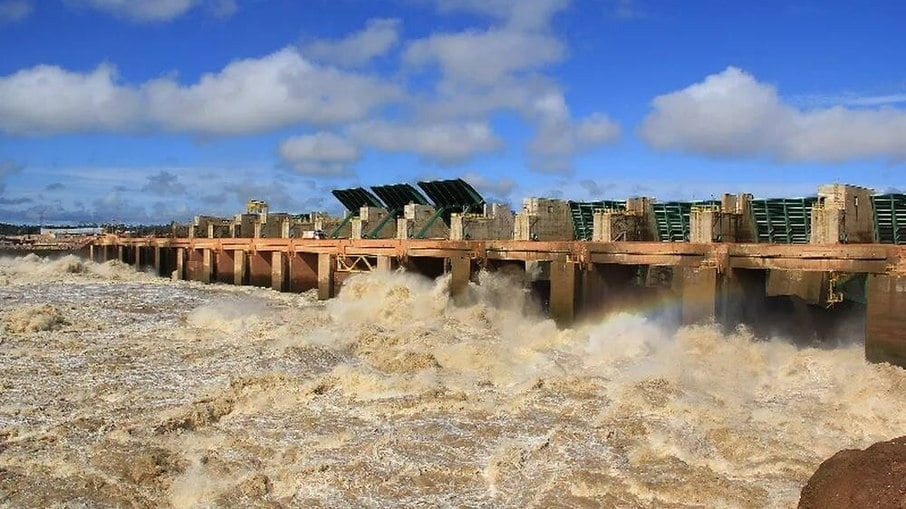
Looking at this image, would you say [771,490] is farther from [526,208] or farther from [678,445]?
[526,208]

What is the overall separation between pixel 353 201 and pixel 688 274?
96.2ft

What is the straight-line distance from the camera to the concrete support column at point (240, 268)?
39.3 metres

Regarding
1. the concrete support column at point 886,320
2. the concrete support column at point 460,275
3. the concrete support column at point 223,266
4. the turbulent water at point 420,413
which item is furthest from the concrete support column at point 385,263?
the concrete support column at point 886,320

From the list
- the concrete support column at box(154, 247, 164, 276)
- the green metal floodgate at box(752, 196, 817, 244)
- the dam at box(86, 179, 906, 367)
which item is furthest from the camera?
the concrete support column at box(154, 247, 164, 276)

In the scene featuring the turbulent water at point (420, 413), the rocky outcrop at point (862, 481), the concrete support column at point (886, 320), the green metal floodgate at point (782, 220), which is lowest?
the turbulent water at point (420, 413)

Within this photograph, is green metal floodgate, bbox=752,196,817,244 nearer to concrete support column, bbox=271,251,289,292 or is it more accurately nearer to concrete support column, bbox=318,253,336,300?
concrete support column, bbox=318,253,336,300

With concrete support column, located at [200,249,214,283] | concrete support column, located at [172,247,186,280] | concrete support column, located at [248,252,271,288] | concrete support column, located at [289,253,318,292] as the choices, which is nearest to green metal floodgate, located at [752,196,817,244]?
concrete support column, located at [289,253,318,292]

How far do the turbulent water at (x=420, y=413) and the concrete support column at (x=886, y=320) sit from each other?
0.34m

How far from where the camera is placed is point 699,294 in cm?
1819

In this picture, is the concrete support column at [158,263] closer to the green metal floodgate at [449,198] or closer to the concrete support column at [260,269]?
the concrete support column at [260,269]

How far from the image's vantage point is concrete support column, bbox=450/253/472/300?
81.5 feet

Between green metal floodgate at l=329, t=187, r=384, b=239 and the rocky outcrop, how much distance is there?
35.4m

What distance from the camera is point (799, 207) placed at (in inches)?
811

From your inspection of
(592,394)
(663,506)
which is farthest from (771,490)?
(592,394)
